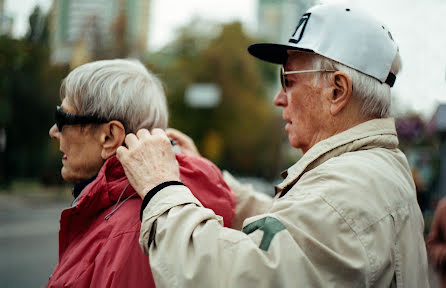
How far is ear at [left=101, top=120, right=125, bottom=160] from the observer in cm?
195

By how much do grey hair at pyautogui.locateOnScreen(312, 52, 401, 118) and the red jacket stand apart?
66 cm

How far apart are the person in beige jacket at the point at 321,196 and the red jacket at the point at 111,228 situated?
160 millimetres

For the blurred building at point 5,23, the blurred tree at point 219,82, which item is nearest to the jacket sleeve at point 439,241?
the blurred building at point 5,23

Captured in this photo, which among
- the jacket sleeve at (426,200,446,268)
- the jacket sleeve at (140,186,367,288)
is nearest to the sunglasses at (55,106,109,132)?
the jacket sleeve at (140,186,367,288)

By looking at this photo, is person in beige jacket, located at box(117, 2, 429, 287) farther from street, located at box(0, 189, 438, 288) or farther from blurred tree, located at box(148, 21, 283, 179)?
blurred tree, located at box(148, 21, 283, 179)

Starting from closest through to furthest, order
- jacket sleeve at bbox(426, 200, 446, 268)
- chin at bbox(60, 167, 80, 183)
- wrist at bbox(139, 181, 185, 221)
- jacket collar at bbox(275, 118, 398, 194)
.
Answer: wrist at bbox(139, 181, 185, 221)
jacket collar at bbox(275, 118, 398, 194)
chin at bbox(60, 167, 80, 183)
jacket sleeve at bbox(426, 200, 446, 268)

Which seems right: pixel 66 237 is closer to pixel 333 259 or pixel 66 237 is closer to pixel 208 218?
pixel 208 218

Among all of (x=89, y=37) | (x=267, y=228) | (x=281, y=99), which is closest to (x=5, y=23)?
(x=281, y=99)

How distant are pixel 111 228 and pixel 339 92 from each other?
106cm

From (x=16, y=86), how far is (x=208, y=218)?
19.7 meters

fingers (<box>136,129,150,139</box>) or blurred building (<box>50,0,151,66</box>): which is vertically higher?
fingers (<box>136,129,150,139</box>)

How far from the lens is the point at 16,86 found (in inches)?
745

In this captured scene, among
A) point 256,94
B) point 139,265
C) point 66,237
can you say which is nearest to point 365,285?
point 139,265

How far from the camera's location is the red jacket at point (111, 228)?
166cm
